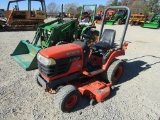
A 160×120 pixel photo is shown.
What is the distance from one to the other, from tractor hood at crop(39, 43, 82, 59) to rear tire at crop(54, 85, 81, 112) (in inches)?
22.9

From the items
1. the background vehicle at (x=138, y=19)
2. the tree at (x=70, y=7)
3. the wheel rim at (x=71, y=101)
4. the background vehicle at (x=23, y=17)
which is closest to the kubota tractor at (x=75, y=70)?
the wheel rim at (x=71, y=101)

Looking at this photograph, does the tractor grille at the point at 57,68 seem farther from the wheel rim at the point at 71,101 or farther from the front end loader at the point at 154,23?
the front end loader at the point at 154,23

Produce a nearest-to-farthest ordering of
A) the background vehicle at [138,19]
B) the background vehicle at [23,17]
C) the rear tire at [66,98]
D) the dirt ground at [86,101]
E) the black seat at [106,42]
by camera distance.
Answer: the rear tire at [66,98]
the dirt ground at [86,101]
the black seat at [106,42]
the background vehicle at [23,17]
the background vehicle at [138,19]

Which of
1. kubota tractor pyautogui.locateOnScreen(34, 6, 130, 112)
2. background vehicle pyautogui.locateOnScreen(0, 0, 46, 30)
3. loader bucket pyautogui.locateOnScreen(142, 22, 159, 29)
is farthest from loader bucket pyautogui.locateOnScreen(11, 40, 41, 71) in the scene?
loader bucket pyautogui.locateOnScreen(142, 22, 159, 29)

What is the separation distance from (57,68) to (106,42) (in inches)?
72.3

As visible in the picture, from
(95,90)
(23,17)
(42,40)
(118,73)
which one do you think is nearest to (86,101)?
(95,90)

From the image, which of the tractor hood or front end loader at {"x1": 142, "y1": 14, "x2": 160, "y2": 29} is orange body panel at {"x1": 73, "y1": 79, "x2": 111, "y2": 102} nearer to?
the tractor hood

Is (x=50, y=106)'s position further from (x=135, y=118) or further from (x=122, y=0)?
(x=122, y=0)

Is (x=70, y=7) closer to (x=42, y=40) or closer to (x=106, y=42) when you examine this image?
(x=42, y=40)

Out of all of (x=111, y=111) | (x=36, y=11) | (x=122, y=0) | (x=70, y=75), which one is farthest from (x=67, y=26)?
(x=122, y=0)

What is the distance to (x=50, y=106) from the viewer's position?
3.20m

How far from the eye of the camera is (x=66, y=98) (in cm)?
286

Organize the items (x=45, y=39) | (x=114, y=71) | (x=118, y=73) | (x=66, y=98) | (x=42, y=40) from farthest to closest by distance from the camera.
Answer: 1. (x=42, y=40)
2. (x=45, y=39)
3. (x=118, y=73)
4. (x=114, y=71)
5. (x=66, y=98)

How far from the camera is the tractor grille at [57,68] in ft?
9.51
